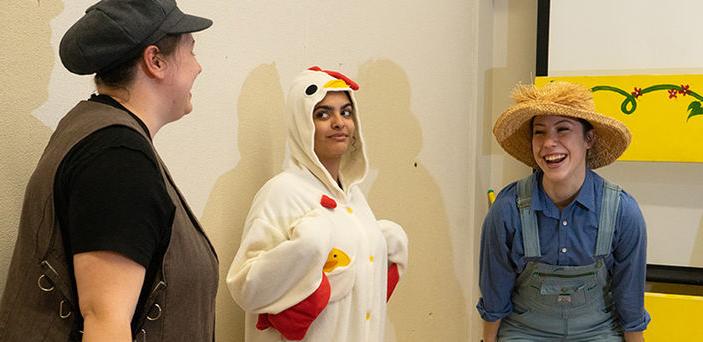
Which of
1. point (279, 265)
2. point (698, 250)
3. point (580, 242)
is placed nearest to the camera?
point (279, 265)

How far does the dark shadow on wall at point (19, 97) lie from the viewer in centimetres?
166

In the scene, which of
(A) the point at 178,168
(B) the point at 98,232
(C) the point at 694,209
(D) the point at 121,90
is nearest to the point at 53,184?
(B) the point at 98,232

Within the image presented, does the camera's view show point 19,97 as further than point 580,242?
No

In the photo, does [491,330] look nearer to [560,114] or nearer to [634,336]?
[634,336]

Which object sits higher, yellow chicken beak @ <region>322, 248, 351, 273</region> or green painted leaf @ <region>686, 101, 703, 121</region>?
green painted leaf @ <region>686, 101, 703, 121</region>

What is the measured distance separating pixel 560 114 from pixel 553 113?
0.07ft

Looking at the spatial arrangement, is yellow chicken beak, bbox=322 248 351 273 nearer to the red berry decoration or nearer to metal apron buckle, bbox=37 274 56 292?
the red berry decoration

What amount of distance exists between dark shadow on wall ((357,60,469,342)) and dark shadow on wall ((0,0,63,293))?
4.96ft

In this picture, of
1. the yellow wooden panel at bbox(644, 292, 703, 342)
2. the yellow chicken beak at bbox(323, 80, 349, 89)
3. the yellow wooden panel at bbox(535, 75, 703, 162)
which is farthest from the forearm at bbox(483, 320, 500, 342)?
the yellow wooden panel at bbox(535, 75, 703, 162)

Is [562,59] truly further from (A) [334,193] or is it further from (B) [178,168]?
(B) [178,168]

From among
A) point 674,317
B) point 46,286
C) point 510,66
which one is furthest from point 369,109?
point 46,286

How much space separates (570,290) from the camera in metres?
2.64

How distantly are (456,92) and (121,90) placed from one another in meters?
2.70

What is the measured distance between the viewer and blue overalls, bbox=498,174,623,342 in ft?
8.63
